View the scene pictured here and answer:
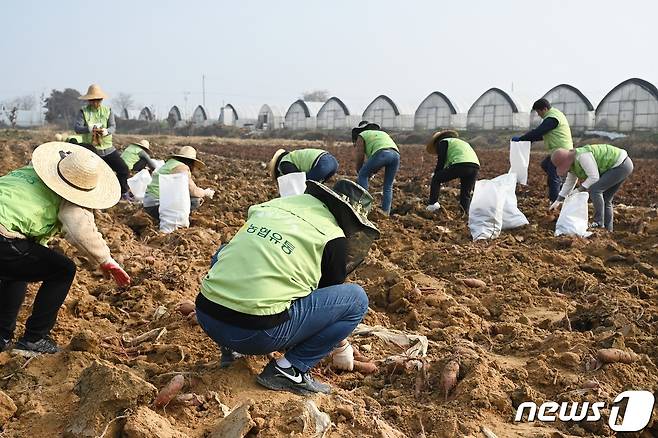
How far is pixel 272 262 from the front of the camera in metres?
2.68

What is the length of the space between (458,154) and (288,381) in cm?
517

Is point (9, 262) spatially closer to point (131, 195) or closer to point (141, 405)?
point (141, 405)

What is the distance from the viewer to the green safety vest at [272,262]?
8.82 ft

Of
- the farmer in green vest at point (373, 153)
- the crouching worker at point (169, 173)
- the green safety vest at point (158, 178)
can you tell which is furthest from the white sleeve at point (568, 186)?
the green safety vest at point (158, 178)

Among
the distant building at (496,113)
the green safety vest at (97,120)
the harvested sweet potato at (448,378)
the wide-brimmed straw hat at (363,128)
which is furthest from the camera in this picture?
the distant building at (496,113)

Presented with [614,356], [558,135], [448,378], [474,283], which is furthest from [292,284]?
[558,135]

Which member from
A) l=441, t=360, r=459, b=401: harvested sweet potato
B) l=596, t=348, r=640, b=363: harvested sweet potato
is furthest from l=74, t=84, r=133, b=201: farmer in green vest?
l=596, t=348, r=640, b=363: harvested sweet potato

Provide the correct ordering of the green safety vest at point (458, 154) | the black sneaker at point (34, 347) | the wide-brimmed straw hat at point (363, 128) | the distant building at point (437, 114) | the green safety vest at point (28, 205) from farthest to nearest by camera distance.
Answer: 1. the distant building at point (437, 114)
2. the wide-brimmed straw hat at point (363, 128)
3. the green safety vest at point (458, 154)
4. the black sneaker at point (34, 347)
5. the green safety vest at point (28, 205)

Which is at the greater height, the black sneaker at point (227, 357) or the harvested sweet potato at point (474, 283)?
the black sneaker at point (227, 357)

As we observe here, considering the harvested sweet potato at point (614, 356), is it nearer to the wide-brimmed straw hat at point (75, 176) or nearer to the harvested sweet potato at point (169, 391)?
the harvested sweet potato at point (169, 391)

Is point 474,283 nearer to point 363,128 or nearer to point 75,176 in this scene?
point 75,176

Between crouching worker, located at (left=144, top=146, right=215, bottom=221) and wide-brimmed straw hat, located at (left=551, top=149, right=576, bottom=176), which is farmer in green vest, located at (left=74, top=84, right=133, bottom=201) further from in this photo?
wide-brimmed straw hat, located at (left=551, top=149, right=576, bottom=176)

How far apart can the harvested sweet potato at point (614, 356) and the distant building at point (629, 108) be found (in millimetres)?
25600

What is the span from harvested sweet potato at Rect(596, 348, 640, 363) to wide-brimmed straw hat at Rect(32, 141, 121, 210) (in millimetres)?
2745
